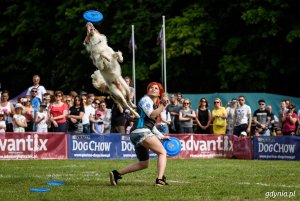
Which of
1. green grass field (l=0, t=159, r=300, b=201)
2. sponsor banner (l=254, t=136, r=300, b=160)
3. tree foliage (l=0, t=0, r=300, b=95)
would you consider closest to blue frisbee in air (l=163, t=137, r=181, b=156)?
green grass field (l=0, t=159, r=300, b=201)

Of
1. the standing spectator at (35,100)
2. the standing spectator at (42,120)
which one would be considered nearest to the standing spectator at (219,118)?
the standing spectator at (42,120)

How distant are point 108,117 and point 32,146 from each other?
3.58 meters

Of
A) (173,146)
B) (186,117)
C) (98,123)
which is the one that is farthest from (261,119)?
(173,146)

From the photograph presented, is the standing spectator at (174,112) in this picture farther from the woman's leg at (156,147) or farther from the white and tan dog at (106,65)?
the woman's leg at (156,147)

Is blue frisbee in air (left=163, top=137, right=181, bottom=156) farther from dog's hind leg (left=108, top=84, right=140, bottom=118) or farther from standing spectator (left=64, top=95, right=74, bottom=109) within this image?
standing spectator (left=64, top=95, right=74, bottom=109)

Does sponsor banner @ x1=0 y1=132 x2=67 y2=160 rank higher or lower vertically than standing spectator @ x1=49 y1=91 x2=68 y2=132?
lower

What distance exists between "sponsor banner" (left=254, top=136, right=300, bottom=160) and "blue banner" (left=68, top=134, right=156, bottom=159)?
148 inches

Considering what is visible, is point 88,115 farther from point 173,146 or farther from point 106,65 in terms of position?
point 106,65

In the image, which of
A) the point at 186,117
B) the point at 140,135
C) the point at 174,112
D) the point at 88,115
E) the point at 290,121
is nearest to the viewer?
the point at 140,135

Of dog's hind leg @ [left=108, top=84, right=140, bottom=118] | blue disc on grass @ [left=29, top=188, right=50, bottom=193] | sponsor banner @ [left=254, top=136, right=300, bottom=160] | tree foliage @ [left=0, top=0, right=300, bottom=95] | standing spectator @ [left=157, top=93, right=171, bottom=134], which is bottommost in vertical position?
blue disc on grass @ [left=29, top=188, right=50, bottom=193]

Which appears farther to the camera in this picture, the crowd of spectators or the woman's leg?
the crowd of spectators

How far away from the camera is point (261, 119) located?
82.9 feet

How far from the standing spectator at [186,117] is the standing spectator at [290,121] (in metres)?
2.83

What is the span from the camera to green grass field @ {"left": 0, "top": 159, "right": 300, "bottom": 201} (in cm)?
1246
